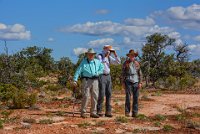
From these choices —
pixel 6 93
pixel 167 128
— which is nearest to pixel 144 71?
pixel 6 93

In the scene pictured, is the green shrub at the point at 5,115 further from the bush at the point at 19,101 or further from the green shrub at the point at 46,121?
the bush at the point at 19,101

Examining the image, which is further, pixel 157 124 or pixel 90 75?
pixel 90 75

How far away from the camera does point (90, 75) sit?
11.6 meters

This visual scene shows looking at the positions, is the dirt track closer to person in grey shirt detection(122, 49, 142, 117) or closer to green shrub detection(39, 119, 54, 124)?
green shrub detection(39, 119, 54, 124)

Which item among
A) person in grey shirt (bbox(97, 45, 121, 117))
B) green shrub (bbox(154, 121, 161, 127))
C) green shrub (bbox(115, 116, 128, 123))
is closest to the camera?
green shrub (bbox(154, 121, 161, 127))

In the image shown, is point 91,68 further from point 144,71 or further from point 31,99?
point 144,71

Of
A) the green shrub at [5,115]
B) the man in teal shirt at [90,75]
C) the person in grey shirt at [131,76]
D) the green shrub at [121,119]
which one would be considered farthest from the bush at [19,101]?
the green shrub at [121,119]

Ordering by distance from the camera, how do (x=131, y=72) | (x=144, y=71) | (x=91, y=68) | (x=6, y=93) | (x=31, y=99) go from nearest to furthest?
(x=91, y=68) < (x=131, y=72) < (x=31, y=99) < (x=6, y=93) < (x=144, y=71)

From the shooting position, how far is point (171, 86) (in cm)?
2745

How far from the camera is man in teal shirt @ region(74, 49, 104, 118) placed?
1152cm

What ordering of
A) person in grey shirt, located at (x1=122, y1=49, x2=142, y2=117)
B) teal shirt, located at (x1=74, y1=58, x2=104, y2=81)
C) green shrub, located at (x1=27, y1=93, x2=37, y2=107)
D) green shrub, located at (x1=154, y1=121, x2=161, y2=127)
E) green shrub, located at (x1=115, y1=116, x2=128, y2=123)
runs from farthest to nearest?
green shrub, located at (x1=27, y1=93, x2=37, y2=107), person in grey shirt, located at (x1=122, y1=49, x2=142, y2=117), teal shirt, located at (x1=74, y1=58, x2=104, y2=81), green shrub, located at (x1=115, y1=116, x2=128, y2=123), green shrub, located at (x1=154, y1=121, x2=161, y2=127)

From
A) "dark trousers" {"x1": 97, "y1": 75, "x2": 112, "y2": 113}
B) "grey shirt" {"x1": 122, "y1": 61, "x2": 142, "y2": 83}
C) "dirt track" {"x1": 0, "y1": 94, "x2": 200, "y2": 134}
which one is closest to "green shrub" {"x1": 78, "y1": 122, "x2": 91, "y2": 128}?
"dirt track" {"x1": 0, "y1": 94, "x2": 200, "y2": 134}

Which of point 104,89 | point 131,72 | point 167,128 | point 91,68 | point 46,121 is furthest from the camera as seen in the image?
point 131,72

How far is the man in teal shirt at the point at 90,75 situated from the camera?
37.8 feet
